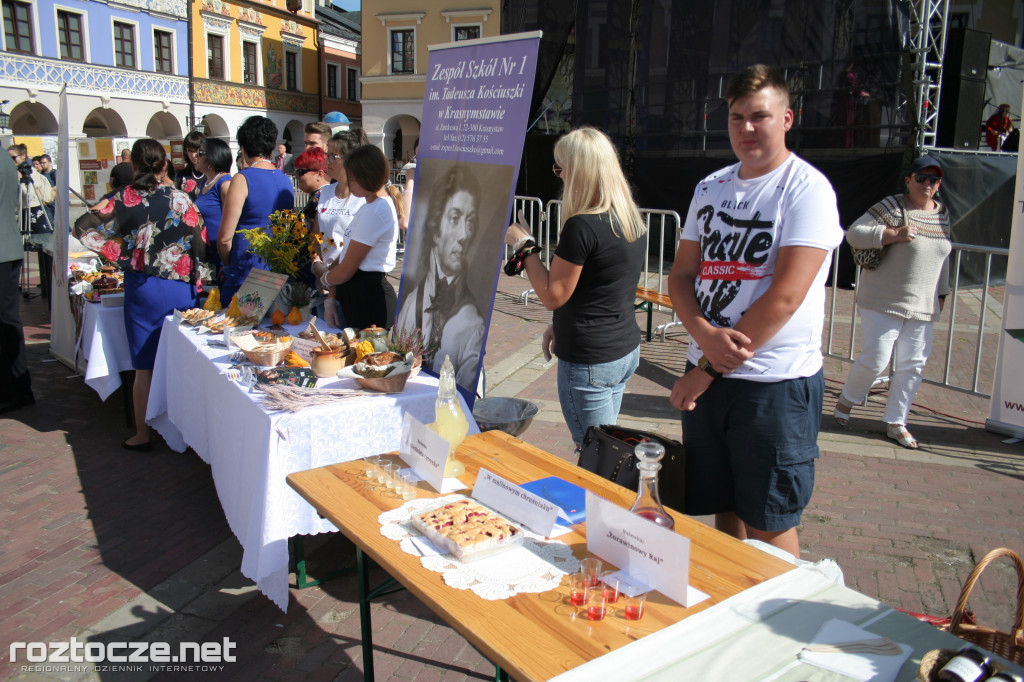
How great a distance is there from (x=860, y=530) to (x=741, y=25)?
9513 mm

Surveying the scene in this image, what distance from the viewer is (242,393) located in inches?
118

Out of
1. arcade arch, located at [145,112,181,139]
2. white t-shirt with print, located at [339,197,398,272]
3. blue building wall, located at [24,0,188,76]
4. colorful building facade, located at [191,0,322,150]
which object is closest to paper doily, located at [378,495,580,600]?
white t-shirt with print, located at [339,197,398,272]

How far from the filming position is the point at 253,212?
4.59 metres

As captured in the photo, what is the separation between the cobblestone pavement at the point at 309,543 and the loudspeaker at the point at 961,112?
6.52 meters

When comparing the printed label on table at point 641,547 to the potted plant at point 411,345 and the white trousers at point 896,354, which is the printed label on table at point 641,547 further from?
the white trousers at point 896,354

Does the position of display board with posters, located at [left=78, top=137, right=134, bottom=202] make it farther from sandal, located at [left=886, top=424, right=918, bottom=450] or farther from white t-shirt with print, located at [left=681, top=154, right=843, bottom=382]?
sandal, located at [left=886, top=424, right=918, bottom=450]

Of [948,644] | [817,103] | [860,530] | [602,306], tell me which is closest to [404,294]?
[602,306]

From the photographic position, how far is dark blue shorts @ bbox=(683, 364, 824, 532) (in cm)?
218

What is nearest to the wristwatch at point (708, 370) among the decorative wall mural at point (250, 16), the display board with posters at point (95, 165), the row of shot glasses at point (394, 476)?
the row of shot glasses at point (394, 476)

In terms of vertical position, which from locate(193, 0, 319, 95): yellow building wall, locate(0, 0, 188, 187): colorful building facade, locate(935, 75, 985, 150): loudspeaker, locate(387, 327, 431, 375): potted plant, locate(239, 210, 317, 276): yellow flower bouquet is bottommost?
locate(387, 327, 431, 375): potted plant

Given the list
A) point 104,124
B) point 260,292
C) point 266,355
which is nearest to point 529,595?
point 266,355

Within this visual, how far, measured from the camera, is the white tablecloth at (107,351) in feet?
15.7

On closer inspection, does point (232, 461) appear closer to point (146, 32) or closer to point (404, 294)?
point (404, 294)

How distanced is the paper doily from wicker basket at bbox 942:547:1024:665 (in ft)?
2.70
